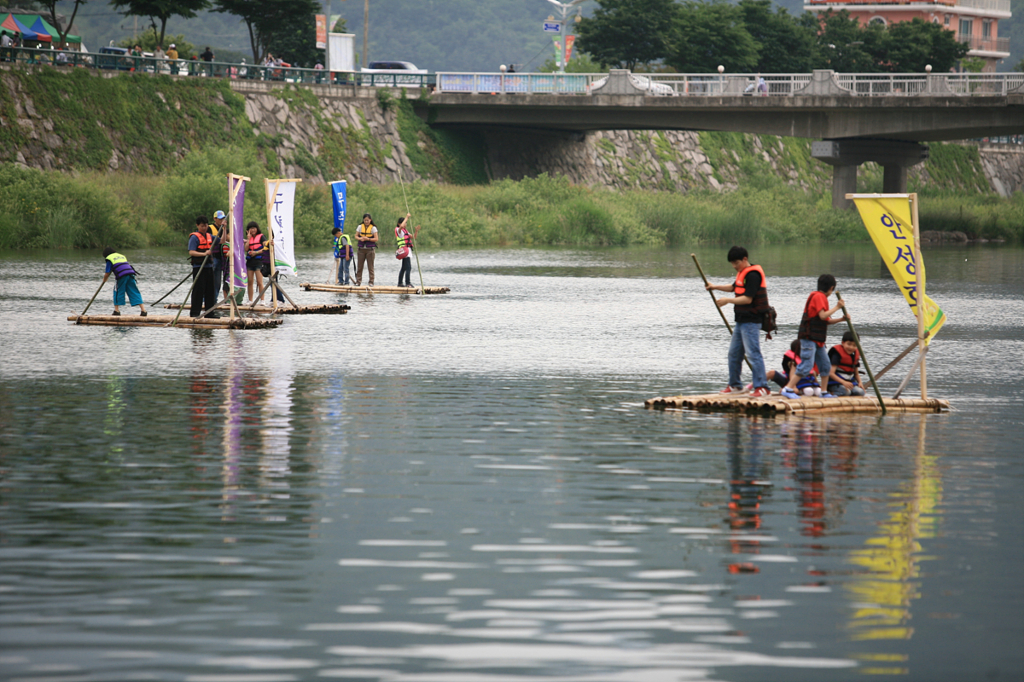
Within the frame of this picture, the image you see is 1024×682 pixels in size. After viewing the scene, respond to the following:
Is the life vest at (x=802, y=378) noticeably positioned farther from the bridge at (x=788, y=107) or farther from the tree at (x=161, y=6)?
the tree at (x=161, y=6)

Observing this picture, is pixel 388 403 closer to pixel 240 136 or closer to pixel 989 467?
pixel 989 467

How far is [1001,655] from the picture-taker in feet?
22.1

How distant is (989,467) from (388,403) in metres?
6.51

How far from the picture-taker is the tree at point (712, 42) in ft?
320

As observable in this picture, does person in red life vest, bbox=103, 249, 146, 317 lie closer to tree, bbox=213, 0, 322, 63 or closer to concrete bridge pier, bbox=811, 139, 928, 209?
concrete bridge pier, bbox=811, 139, 928, 209

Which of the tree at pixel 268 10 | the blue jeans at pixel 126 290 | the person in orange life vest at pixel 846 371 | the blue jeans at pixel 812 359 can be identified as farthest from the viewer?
the tree at pixel 268 10

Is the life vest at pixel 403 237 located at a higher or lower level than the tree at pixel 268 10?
lower

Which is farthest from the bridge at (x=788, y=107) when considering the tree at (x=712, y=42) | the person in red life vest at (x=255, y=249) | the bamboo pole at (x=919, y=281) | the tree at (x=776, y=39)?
the bamboo pole at (x=919, y=281)

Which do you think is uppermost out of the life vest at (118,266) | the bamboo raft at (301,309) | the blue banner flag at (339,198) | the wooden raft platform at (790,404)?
the blue banner flag at (339,198)

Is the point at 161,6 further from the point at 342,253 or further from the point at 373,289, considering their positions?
the point at 373,289

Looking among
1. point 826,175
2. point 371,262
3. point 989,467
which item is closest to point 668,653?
point 989,467

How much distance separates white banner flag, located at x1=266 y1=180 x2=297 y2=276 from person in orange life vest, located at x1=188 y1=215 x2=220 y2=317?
4.21 ft

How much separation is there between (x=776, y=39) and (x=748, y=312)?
98.6 m

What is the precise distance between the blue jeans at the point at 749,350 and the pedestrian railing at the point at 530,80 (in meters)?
46.7
